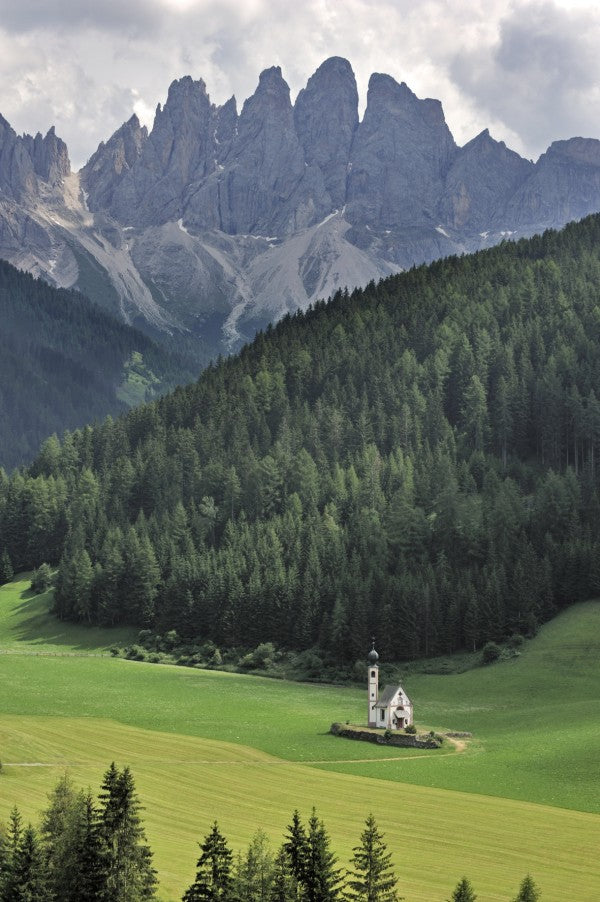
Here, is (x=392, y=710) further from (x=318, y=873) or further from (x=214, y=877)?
(x=318, y=873)

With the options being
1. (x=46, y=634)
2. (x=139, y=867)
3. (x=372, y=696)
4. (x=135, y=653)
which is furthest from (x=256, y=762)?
(x=46, y=634)

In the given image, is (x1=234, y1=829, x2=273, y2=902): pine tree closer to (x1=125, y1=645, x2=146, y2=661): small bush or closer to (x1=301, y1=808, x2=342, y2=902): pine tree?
(x1=301, y1=808, x2=342, y2=902): pine tree

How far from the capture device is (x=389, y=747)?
338 feet

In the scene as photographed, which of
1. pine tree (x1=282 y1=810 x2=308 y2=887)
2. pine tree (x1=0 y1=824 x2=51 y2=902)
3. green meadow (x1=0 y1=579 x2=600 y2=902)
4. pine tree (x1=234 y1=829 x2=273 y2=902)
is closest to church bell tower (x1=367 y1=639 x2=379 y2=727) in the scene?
green meadow (x1=0 y1=579 x2=600 y2=902)

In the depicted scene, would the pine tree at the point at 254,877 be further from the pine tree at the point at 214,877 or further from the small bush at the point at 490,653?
the small bush at the point at 490,653

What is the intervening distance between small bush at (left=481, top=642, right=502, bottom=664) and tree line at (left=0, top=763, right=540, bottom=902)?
84.5 meters

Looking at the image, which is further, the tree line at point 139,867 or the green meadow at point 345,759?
the green meadow at point 345,759

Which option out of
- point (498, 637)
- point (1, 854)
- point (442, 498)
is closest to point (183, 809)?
point (1, 854)

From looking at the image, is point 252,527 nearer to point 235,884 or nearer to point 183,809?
point 183,809

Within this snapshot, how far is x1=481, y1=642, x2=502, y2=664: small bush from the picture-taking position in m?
138

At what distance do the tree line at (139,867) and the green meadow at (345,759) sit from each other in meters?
6.53

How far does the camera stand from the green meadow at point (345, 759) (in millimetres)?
67188

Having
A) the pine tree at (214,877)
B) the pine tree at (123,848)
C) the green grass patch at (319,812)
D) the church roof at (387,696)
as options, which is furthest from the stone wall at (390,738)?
the pine tree at (214,877)

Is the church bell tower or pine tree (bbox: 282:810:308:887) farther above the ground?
the church bell tower
